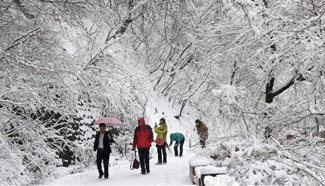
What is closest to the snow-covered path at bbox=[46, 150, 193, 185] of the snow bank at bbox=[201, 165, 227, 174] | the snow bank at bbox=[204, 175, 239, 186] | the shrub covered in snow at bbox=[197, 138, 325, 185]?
the shrub covered in snow at bbox=[197, 138, 325, 185]

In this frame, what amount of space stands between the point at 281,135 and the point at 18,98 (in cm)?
610

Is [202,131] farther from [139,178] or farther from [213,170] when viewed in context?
[213,170]

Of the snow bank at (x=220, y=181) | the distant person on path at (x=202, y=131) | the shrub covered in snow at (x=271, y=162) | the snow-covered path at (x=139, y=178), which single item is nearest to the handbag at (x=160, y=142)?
the snow-covered path at (x=139, y=178)

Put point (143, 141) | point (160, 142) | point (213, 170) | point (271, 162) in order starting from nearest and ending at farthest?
point (213, 170)
point (271, 162)
point (143, 141)
point (160, 142)

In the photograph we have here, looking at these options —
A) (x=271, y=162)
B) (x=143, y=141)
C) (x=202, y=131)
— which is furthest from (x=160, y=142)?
(x=271, y=162)

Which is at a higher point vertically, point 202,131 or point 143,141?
point 202,131

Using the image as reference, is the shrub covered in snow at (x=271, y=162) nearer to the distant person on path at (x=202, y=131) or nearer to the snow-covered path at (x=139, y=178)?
the snow-covered path at (x=139, y=178)

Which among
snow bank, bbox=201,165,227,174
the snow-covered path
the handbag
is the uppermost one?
the handbag

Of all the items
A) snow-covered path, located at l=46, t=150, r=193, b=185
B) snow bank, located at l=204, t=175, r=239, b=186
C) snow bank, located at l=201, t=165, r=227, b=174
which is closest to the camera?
snow bank, located at l=204, t=175, r=239, b=186

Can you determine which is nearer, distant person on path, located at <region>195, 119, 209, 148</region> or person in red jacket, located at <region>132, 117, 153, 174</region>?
person in red jacket, located at <region>132, 117, 153, 174</region>

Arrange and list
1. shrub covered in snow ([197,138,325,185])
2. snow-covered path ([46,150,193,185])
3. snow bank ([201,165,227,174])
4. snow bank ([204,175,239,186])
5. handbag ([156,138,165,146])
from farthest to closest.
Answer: handbag ([156,138,165,146]), snow-covered path ([46,150,193,185]), shrub covered in snow ([197,138,325,185]), snow bank ([201,165,227,174]), snow bank ([204,175,239,186])

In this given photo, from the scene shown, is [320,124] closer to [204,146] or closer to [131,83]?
[204,146]

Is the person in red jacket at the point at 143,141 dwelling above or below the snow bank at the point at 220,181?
above

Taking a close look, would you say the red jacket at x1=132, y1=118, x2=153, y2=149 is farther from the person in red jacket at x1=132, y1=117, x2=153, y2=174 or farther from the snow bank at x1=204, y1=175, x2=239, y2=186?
the snow bank at x1=204, y1=175, x2=239, y2=186
